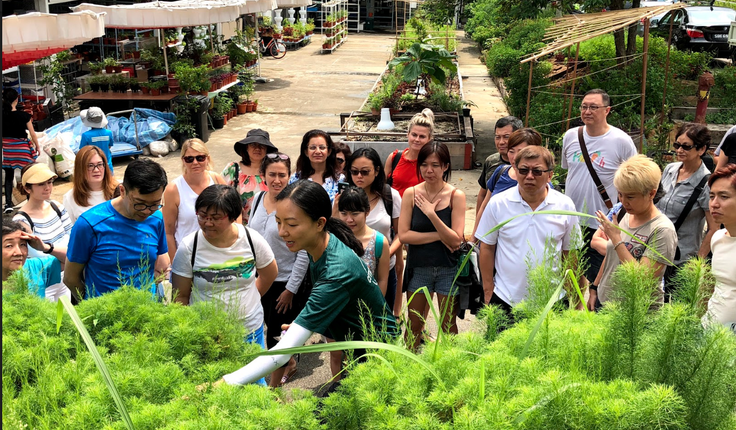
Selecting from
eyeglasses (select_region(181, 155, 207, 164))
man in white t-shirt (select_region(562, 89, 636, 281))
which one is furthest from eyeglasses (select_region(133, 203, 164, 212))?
man in white t-shirt (select_region(562, 89, 636, 281))

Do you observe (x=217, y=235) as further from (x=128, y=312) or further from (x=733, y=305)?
(x=733, y=305)

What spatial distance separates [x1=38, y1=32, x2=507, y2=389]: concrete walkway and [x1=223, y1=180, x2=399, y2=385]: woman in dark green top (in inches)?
78.1

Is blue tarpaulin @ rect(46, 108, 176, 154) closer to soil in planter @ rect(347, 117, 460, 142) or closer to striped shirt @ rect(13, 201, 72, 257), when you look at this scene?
soil in planter @ rect(347, 117, 460, 142)

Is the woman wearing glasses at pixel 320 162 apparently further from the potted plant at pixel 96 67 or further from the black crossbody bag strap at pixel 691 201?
the potted plant at pixel 96 67

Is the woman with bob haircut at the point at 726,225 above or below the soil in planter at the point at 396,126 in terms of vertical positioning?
above

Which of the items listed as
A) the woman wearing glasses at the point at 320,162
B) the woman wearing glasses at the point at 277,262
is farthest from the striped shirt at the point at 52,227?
the woman wearing glasses at the point at 320,162

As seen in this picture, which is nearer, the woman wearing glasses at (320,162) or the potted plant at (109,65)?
the woman wearing glasses at (320,162)

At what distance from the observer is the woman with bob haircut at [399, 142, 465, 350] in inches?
158

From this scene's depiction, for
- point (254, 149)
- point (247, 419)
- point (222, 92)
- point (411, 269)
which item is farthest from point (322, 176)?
point (222, 92)

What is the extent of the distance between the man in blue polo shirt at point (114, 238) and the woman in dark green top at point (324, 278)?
1062 millimetres

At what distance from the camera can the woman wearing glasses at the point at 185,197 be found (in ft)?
14.0

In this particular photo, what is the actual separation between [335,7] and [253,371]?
2982 cm

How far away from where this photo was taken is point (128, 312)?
2.00 metres

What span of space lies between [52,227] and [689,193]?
4.11 m
